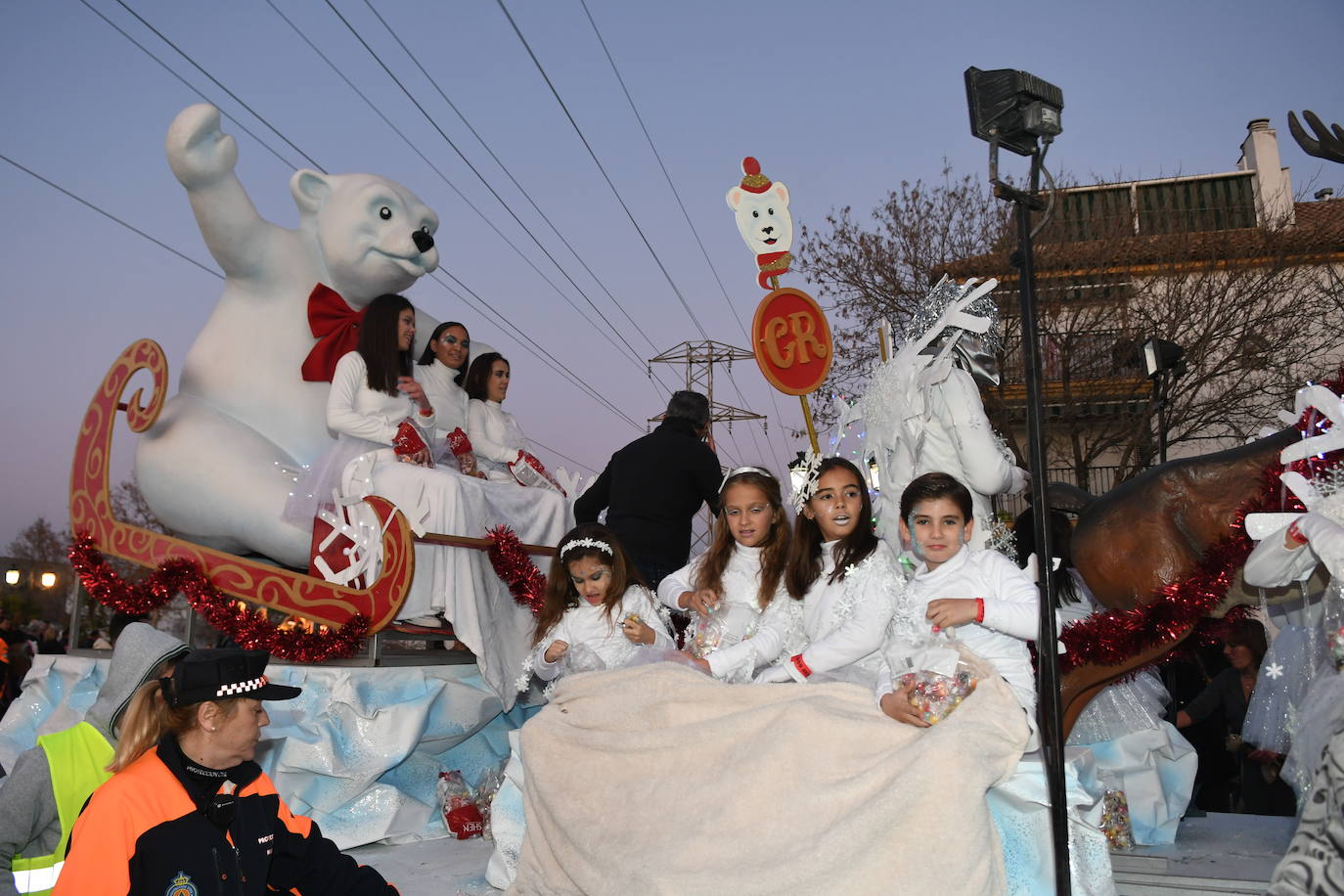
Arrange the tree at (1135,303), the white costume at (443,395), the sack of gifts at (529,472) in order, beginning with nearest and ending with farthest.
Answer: the white costume at (443,395)
the sack of gifts at (529,472)
the tree at (1135,303)

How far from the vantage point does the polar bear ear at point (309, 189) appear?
6.76 meters

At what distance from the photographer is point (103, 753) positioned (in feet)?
11.0

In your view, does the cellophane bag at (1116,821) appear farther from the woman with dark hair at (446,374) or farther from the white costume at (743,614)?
the woman with dark hair at (446,374)

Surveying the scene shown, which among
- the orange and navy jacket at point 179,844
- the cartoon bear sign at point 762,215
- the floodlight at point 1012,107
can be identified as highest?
the cartoon bear sign at point 762,215

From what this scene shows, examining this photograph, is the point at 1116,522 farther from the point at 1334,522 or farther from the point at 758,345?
the point at 758,345

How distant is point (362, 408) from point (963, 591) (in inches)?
146

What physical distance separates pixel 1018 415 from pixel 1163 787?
12926 mm

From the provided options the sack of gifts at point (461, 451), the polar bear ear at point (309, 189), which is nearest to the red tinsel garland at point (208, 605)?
the sack of gifts at point (461, 451)

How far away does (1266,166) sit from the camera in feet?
64.0

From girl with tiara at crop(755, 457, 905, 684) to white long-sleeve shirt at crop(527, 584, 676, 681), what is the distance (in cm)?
72

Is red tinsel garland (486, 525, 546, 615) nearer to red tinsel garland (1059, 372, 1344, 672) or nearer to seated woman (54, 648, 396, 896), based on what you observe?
red tinsel garland (1059, 372, 1344, 672)

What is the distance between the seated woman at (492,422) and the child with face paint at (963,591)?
136 inches

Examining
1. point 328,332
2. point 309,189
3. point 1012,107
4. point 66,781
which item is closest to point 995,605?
point 1012,107

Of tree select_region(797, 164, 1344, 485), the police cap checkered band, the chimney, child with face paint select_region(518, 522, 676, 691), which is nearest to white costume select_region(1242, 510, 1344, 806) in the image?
child with face paint select_region(518, 522, 676, 691)
